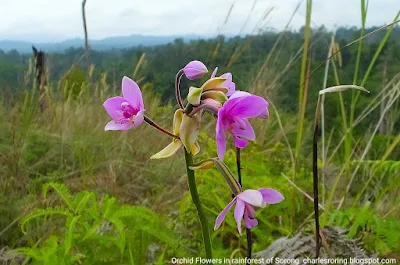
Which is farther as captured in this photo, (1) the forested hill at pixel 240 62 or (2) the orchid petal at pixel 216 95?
(1) the forested hill at pixel 240 62

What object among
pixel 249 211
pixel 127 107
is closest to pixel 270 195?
pixel 249 211

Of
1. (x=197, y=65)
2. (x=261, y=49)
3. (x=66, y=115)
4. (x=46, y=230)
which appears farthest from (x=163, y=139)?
(x=261, y=49)

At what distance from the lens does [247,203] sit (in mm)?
848

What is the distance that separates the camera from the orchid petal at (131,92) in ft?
2.95

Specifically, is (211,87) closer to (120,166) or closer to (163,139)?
(120,166)

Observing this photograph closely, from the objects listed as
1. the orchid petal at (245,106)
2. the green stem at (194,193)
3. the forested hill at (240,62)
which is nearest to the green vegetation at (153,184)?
the forested hill at (240,62)

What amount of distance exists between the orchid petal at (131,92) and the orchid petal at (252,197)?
0.67 ft

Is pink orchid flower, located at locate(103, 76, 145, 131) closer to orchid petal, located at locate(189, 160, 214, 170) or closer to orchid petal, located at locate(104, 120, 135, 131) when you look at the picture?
orchid petal, located at locate(104, 120, 135, 131)

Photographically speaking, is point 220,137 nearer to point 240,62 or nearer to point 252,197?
point 252,197

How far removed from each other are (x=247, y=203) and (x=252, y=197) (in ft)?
0.06

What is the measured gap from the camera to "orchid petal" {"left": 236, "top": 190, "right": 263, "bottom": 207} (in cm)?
83

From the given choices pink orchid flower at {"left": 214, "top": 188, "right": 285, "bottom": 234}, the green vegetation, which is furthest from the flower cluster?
the green vegetation

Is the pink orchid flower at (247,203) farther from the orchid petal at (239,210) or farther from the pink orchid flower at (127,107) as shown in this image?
the pink orchid flower at (127,107)

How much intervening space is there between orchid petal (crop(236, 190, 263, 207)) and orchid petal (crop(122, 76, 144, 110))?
20 cm
